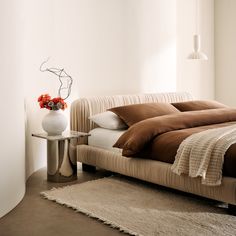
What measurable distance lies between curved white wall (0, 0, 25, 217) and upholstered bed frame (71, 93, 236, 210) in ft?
2.77

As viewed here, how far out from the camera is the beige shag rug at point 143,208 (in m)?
2.54

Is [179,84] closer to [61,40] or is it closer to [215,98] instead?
[215,98]

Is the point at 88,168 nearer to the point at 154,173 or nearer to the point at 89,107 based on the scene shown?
the point at 89,107

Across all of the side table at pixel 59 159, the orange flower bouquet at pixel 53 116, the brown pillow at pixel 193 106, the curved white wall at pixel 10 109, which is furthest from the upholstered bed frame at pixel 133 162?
the curved white wall at pixel 10 109

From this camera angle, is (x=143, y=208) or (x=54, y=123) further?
(x=54, y=123)

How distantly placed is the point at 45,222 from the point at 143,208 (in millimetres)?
702

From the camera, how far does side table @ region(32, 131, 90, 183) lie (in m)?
3.63

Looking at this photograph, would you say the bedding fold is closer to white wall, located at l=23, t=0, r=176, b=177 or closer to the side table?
the side table

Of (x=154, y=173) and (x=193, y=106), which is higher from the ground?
(x=193, y=106)

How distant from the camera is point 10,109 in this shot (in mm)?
2842

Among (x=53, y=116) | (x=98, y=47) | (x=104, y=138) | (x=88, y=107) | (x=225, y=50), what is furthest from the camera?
(x=225, y=50)

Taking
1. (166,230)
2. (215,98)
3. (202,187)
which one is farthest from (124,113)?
(215,98)

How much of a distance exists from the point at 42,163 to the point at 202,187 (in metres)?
1.98

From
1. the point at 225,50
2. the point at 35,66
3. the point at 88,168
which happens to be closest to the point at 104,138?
the point at 88,168
